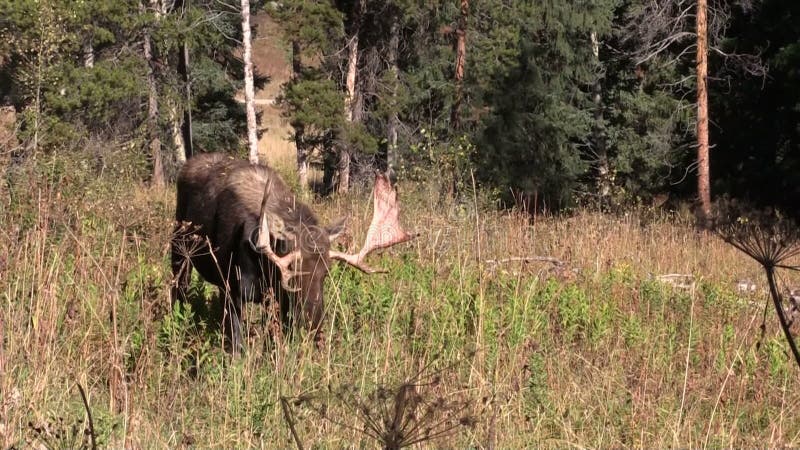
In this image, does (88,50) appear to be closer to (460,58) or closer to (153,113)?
(153,113)

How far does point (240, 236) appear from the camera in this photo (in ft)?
25.5

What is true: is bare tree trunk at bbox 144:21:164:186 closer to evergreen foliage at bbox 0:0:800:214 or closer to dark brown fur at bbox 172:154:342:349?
evergreen foliage at bbox 0:0:800:214

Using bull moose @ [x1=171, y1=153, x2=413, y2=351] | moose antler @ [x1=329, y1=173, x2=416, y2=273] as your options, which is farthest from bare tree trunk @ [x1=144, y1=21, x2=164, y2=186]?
moose antler @ [x1=329, y1=173, x2=416, y2=273]

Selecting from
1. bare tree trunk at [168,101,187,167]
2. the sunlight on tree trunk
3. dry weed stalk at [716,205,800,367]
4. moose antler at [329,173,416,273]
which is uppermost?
the sunlight on tree trunk

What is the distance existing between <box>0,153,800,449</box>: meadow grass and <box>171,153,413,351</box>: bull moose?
0.81 ft

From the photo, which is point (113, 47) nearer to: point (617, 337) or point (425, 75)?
point (425, 75)

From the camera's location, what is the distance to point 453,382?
6105 millimetres

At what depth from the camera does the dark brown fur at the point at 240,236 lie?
6930 millimetres

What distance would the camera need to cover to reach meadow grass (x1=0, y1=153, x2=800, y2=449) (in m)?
4.96

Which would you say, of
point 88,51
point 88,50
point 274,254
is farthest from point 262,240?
point 88,50

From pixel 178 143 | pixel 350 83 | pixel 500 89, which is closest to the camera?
pixel 500 89

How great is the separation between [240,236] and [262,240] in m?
0.85

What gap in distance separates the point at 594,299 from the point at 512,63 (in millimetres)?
17189

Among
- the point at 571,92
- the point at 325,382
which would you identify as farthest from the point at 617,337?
the point at 571,92
